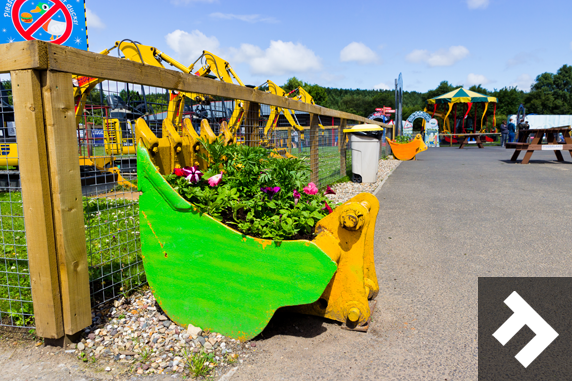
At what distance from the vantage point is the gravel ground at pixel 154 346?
219cm

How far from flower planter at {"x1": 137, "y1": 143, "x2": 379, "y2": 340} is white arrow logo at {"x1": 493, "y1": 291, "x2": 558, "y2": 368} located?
898 millimetres

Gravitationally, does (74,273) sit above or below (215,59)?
below

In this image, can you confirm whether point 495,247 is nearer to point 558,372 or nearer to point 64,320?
point 558,372

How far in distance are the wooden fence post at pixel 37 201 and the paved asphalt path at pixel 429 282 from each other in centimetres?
114

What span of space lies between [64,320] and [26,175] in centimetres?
87

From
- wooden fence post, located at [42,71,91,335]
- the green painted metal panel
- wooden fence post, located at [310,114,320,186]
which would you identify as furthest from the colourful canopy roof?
wooden fence post, located at [42,71,91,335]

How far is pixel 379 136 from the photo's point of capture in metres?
9.65

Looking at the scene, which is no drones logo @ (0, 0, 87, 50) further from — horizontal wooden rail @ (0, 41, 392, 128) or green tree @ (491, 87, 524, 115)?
green tree @ (491, 87, 524, 115)

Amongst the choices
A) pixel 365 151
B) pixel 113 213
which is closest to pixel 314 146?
A: pixel 365 151

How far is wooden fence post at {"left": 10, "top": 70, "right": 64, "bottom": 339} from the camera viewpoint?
2074mm

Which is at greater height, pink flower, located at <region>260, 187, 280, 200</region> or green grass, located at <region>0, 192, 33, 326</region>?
pink flower, located at <region>260, 187, 280, 200</region>

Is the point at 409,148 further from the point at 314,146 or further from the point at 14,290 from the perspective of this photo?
the point at 14,290

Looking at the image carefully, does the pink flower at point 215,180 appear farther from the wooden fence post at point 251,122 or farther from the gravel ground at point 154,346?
the wooden fence post at point 251,122

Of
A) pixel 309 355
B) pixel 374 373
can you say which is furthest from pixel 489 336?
pixel 309 355
